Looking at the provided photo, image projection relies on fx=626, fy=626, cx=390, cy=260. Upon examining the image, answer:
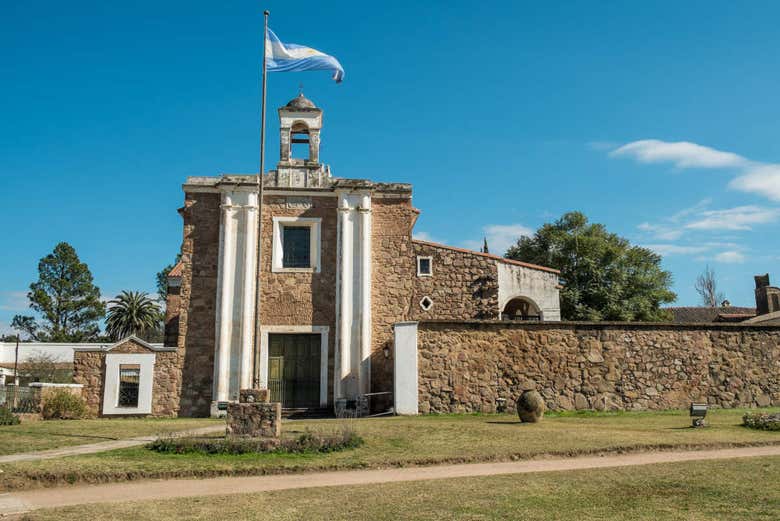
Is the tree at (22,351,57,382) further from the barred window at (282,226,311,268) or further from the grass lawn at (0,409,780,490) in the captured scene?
the grass lawn at (0,409,780,490)

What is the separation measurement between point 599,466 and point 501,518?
4162mm

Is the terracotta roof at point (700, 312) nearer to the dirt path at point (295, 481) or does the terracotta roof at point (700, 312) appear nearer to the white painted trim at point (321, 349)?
the white painted trim at point (321, 349)

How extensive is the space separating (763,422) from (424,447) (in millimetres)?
8924

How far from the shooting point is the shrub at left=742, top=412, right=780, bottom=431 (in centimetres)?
1528

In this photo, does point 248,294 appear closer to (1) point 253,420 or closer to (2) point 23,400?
(2) point 23,400

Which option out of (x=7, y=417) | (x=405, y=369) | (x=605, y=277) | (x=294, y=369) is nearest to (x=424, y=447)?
(x=405, y=369)

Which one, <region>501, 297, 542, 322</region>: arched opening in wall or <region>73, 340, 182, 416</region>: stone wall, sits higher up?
<region>501, 297, 542, 322</region>: arched opening in wall

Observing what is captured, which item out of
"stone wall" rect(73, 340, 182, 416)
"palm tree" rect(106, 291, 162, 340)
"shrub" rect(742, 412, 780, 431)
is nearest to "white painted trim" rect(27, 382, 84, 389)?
"stone wall" rect(73, 340, 182, 416)

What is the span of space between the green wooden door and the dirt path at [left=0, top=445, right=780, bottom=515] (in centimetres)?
1137

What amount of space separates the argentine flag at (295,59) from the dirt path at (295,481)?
1060 cm

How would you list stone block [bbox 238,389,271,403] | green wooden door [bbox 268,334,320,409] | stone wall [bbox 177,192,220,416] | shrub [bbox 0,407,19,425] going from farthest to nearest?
green wooden door [bbox 268,334,320,409]
stone wall [bbox 177,192,220,416]
shrub [bbox 0,407,19,425]
stone block [bbox 238,389,271,403]

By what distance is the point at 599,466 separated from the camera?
1098cm

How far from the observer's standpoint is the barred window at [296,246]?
23406 millimetres

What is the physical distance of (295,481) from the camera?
33.8 ft
